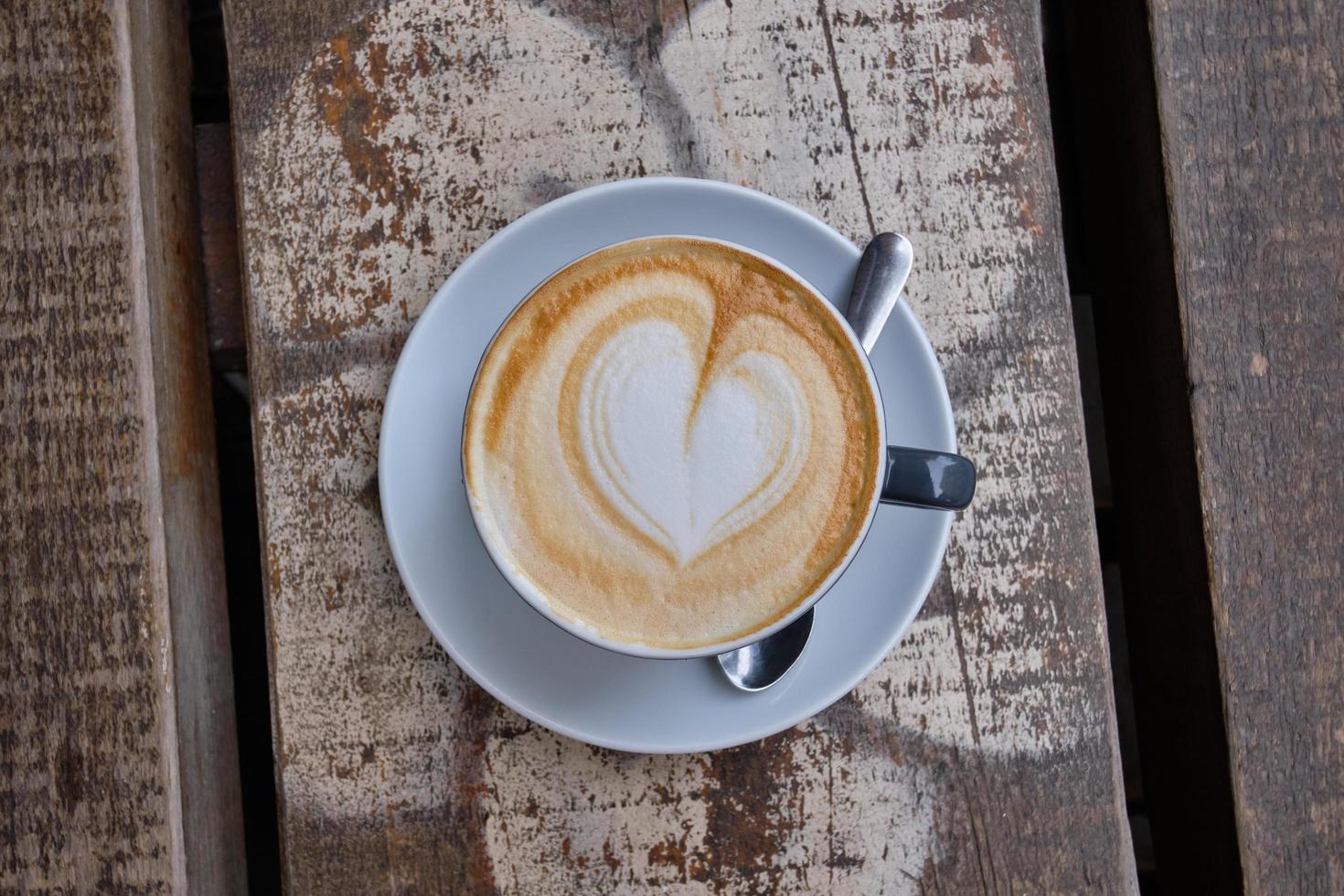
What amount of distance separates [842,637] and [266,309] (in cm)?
59

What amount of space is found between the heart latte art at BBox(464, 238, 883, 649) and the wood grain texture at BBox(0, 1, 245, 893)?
1.14 ft

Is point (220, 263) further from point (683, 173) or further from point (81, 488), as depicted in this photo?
point (683, 173)

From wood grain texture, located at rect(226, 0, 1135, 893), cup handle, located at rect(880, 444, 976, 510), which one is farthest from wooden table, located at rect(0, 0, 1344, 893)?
cup handle, located at rect(880, 444, 976, 510)

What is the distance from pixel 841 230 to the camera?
86 centimetres

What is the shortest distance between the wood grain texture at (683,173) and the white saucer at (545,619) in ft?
0.26

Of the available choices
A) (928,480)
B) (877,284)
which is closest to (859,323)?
(877,284)

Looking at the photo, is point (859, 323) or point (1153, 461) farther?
point (1153, 461)

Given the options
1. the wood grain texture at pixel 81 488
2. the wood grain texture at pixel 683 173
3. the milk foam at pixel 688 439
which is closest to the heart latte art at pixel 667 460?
the milk foam at pixel 688 439

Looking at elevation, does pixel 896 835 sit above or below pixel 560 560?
below

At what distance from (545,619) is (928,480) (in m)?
0.33

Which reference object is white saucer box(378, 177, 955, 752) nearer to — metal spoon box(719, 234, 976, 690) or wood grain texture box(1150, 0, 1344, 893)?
metal spoon box(719, 234, 976, 690)

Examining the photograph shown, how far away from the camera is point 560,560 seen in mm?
690

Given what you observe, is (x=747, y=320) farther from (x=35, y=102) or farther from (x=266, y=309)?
(x=35, y=102)

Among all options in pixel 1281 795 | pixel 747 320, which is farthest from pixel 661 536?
pixel 1281 795
